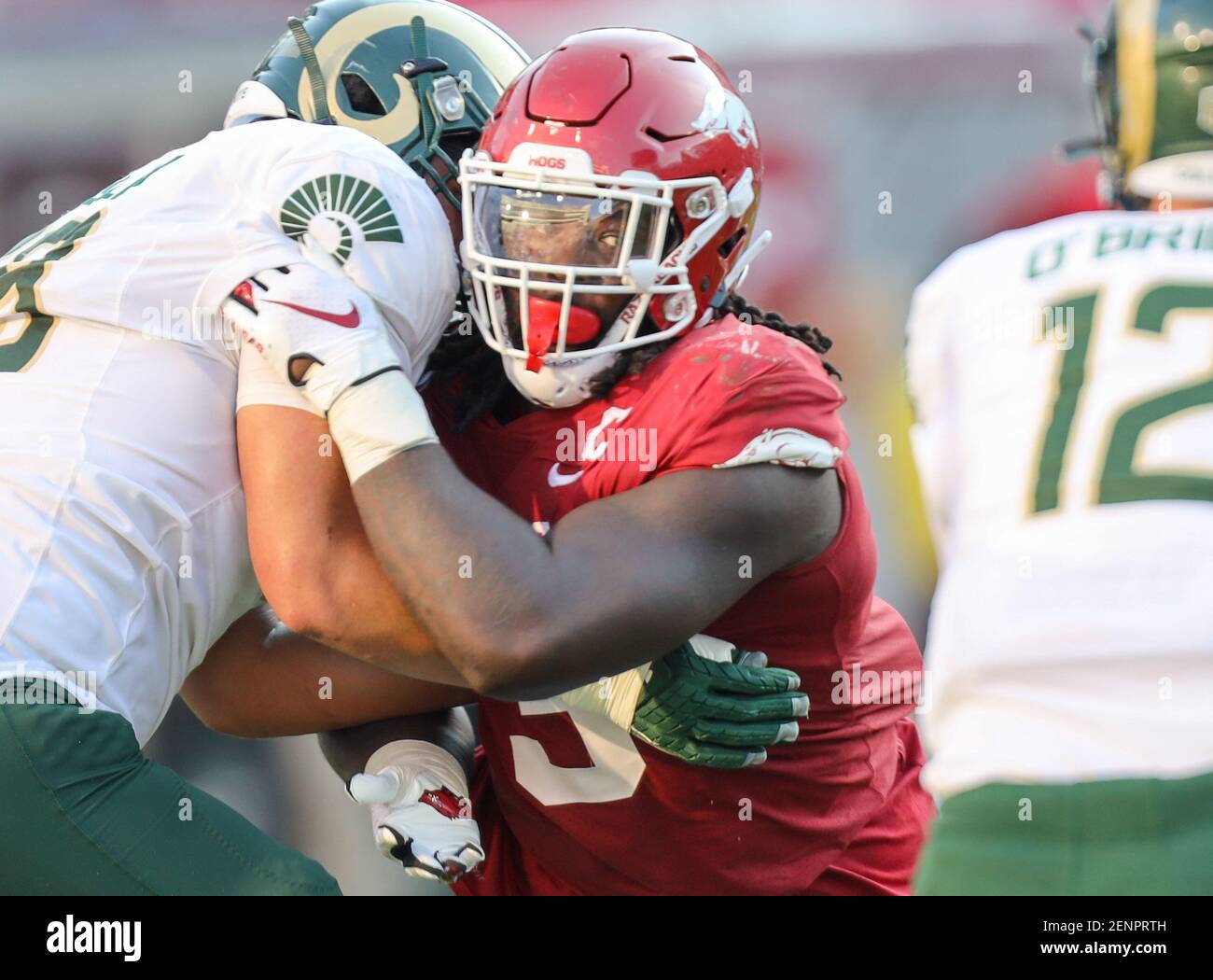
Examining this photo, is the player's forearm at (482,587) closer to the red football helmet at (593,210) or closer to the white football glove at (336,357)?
the white football glove at (336,357)

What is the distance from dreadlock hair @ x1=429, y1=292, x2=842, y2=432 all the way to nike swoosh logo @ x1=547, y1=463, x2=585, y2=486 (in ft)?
0.44

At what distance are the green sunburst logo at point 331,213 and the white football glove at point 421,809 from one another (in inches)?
33.8

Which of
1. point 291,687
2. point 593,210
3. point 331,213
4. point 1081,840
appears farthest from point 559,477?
point 1081,840

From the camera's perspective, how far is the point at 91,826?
6.65 feet

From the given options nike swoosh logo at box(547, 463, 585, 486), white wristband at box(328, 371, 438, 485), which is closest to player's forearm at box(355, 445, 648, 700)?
white wristband at box(328, 371, 438, 485)

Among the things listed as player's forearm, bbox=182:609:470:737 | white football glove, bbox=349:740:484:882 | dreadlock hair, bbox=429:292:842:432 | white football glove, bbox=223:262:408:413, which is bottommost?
white football glove, bbox=349:740:484:882

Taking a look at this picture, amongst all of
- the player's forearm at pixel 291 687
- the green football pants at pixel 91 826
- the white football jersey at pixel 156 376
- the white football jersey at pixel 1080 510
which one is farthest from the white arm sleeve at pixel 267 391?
the white football jersey at pixel 1080 510

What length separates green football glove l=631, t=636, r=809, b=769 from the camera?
2328mm

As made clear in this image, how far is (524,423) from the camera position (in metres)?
2.55

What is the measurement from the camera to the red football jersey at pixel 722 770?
2.33 m

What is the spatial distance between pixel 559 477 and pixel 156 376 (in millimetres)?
633

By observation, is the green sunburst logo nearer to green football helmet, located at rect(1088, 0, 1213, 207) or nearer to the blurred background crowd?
green football helmet, located at rect(1088, 0, 1213, 207)

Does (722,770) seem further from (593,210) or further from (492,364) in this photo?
(593,210)

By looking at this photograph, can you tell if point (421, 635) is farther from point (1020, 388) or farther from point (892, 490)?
point (892, 490)
